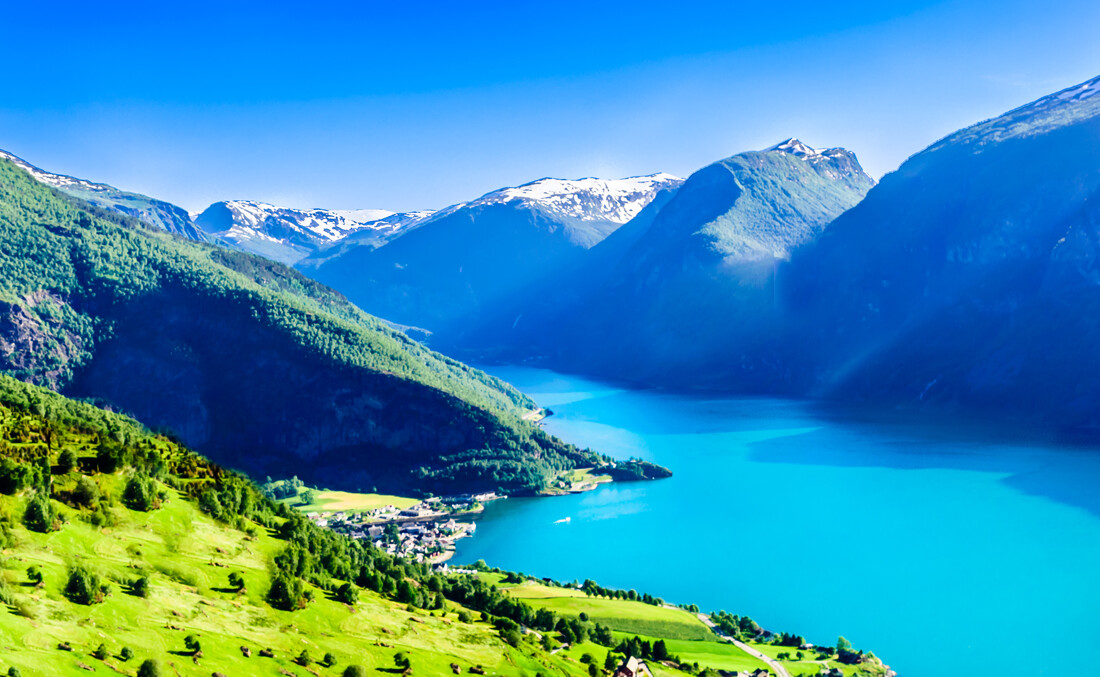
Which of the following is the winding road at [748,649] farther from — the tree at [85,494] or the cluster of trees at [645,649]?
the tree at [85,494]

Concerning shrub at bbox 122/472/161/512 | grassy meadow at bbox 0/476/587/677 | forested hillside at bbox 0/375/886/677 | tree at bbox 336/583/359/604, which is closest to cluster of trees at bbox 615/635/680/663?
forested hillside at bbox 0/375/886/677

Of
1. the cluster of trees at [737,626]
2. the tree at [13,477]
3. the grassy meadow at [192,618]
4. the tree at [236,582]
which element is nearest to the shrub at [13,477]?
the tree at [13,477]

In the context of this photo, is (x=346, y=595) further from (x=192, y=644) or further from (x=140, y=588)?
(x=192, y=644)

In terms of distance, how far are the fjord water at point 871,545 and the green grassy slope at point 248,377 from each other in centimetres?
2419

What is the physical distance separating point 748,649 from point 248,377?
126m

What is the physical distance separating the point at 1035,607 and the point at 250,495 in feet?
258

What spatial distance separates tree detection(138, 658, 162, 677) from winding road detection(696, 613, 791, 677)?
50.3 meters

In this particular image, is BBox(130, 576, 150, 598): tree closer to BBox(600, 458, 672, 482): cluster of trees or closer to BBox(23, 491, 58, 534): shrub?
BBox(23, 491, 58, 534): shrub

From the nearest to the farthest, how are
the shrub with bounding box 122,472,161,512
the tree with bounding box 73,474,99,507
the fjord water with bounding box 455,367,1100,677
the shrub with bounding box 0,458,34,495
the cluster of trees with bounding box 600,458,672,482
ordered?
the shrub with bounding box 0,458,34,495
the tree with bounding box 73,474,99,507
the shrub with bounding box 122,472,161,512
the fjord water with bounding box 455,367,1100,677
the cluster of trees with bounding box 600,458,672,482

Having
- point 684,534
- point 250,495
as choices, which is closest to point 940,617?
point 684,534

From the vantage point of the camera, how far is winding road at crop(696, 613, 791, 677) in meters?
72.8

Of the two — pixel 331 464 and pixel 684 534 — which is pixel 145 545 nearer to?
pixel 684 534

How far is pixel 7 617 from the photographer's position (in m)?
37.3

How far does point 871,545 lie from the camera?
113250 mm
